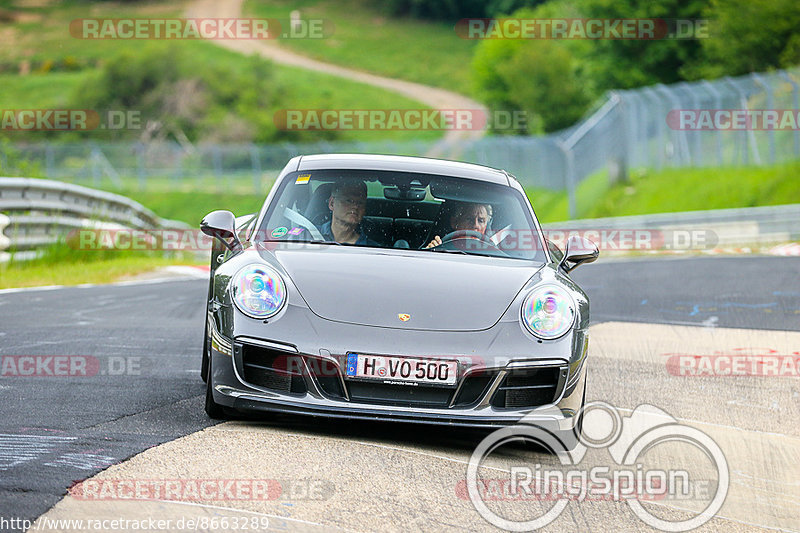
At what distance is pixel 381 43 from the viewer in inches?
4712

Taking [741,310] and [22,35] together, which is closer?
[741,310]

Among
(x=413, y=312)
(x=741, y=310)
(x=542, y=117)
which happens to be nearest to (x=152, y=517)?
(x=413, y=312)

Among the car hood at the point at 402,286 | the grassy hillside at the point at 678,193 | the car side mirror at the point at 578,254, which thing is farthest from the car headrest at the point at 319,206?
the grassy hillside at the point at 678,193

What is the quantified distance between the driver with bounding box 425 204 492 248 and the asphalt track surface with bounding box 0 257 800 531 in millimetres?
1175

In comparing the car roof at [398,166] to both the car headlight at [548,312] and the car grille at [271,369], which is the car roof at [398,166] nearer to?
the car headlight at [548,312]

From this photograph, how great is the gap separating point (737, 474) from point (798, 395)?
243 cm

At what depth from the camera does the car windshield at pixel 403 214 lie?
21.6 ft

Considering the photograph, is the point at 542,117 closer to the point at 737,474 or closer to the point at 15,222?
the point at 15,222

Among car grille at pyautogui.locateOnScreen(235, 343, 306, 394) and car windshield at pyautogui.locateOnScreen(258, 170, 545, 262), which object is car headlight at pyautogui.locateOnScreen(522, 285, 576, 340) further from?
car grille at pyautogui.locateOnScreen(235, 343, 306, 394)

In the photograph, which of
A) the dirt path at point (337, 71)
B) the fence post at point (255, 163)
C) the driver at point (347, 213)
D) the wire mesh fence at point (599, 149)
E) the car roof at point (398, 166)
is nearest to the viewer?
the driver at point (347, 213)

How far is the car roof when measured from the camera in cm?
706

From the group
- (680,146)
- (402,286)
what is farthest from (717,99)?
(402,286)

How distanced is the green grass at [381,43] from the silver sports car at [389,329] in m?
95.7

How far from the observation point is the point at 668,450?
19.7 feet
